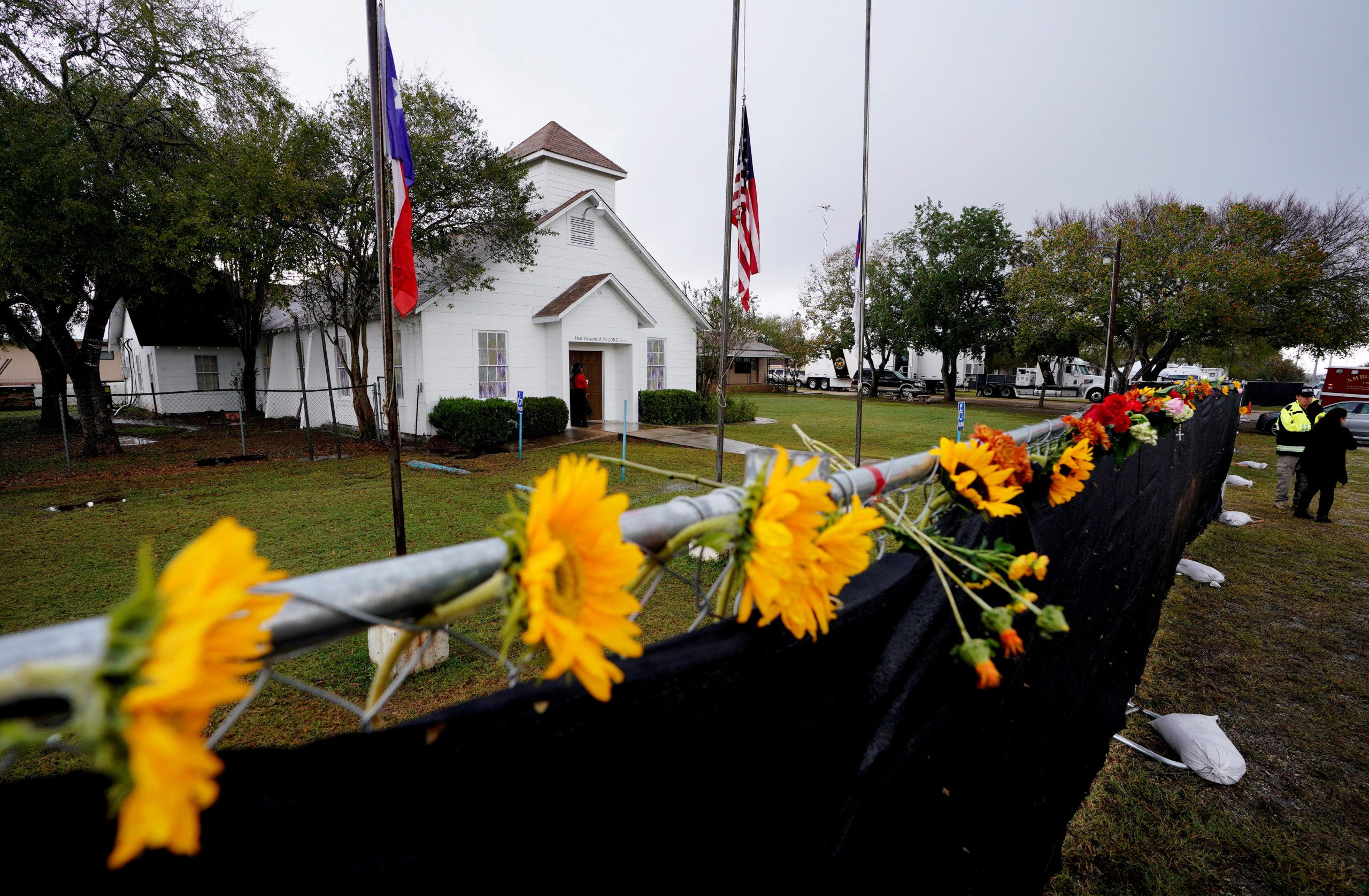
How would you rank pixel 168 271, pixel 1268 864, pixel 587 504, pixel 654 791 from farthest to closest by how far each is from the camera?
1. pixel 168 271
2. pixel 1268 864
3. pixel 654 791
4. pixel 587 504

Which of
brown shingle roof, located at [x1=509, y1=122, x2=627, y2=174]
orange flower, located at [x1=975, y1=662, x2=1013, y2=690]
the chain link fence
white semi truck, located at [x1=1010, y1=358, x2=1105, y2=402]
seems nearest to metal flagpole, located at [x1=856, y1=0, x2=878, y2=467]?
orange flower, located at [x1=975, y1=662, x2=1013, y2=690]

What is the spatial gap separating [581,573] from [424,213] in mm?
13145

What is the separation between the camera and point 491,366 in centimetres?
1431

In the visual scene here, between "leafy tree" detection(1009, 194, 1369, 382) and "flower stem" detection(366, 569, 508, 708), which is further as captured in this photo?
"leafy tree" detection(1009, 194, 1369, 382)

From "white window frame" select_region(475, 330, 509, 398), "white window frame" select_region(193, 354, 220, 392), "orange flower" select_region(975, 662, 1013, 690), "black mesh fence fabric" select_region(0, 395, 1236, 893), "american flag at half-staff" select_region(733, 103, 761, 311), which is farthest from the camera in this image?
"white window frame" select_region(193, 354, 220, 392)

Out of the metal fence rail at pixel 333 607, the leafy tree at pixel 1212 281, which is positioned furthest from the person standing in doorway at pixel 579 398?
the leafy tree at pixel 1212 281

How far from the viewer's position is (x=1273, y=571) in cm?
629

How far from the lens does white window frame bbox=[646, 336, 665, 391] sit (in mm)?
17391

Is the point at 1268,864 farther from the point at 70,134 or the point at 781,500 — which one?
the point at 70,134

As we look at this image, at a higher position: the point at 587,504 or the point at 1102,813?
the point at 587,504

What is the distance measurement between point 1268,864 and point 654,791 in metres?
3.36

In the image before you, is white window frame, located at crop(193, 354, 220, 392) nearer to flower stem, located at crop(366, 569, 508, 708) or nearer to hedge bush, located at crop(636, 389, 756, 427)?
hedge bush, located at crop(636, 389, 756, 427)

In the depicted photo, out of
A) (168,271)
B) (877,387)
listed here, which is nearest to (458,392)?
(168,271)

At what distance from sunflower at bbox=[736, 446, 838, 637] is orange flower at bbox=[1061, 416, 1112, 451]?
175 centimetres
